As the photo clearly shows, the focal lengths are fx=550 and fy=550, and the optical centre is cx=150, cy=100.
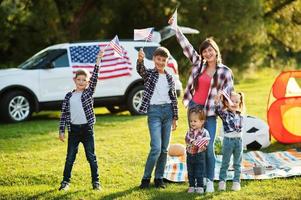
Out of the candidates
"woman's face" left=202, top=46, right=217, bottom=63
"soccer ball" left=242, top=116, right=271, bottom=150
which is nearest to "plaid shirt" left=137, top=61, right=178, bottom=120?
"woman's face" left=202, top=46, right=217, bottom=63

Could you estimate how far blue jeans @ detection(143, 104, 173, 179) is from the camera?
688 cm

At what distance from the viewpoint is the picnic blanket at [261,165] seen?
763 centimetres

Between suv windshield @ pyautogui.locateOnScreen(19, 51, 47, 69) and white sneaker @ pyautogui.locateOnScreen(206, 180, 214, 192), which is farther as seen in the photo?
suv windshield @ pyautogui.locateOnScreen(19, 51, 47, 69)

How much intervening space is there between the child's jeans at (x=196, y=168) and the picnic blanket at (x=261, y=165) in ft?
2.06

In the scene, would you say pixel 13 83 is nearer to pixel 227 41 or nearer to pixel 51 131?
pixel 51 131

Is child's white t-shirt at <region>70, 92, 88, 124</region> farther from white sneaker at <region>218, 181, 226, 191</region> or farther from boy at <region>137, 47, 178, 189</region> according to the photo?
white sneaker at <region>218, 181, 226, 191</region>

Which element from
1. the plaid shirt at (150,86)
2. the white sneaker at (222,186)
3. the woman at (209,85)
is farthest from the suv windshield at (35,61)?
the white sneaker at (222,186)

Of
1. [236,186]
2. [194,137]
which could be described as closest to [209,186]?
[236,186]

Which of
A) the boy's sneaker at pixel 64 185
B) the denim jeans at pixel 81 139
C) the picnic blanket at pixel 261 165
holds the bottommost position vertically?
the boy's sneaker at pixel 64 185

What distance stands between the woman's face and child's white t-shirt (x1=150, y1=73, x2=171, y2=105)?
0.60m

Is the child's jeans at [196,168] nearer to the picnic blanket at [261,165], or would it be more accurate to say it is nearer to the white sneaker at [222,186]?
the white sneaker at [222,186]

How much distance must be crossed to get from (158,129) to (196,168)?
26.6 inches

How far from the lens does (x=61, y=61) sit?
1348 centimetres

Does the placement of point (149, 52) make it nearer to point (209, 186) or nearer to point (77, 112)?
point (77, 112)
